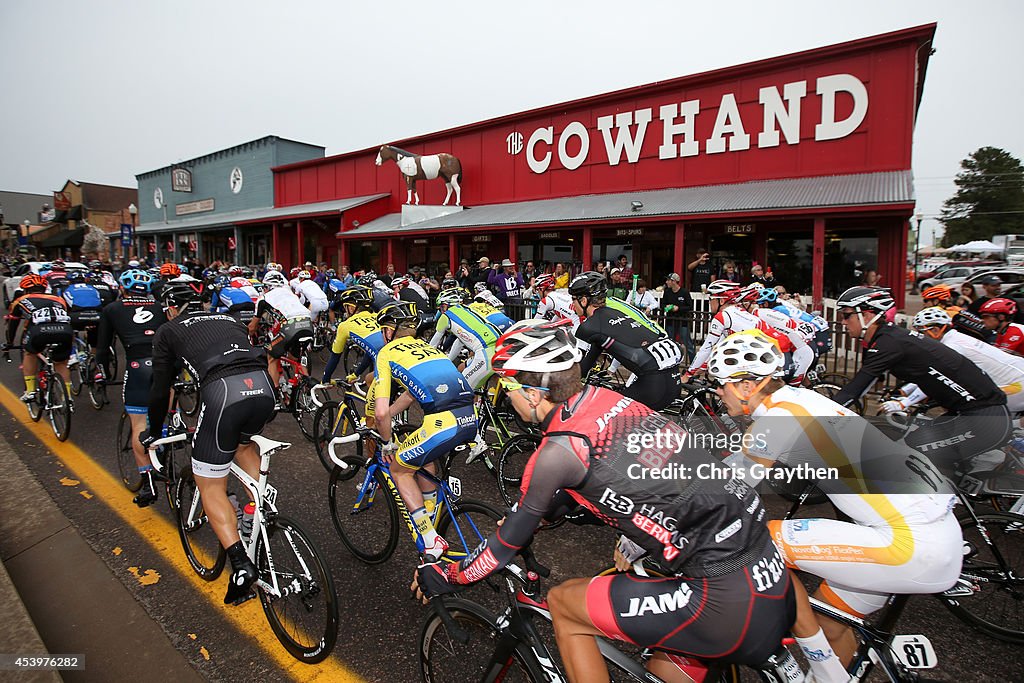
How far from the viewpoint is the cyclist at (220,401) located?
357 centimetres

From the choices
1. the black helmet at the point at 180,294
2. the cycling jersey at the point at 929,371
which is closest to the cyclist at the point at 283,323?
the black helmet at the point at 180,294

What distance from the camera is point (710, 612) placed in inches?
73.5

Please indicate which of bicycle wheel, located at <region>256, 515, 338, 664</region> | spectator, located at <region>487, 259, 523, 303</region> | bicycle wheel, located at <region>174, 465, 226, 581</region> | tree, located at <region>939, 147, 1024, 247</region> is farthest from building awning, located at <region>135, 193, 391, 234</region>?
tree, located at <region>939, 147, 1024, 247</region>

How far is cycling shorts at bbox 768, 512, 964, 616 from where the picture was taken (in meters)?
2.29

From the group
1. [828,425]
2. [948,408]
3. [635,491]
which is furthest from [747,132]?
[635,491]

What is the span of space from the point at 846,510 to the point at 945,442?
2.39 metres

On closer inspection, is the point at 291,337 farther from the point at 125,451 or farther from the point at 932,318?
the point at 932,318

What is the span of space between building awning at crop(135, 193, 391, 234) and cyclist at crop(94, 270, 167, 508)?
20328 mm

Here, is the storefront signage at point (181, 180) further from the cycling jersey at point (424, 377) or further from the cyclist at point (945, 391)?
the cyclist at point (945, 391)

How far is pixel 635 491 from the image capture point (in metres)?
1.95

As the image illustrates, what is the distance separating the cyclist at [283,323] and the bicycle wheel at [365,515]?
3349 millimetres

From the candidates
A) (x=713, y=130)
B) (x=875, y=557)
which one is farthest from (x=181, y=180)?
(x=875, y=557)

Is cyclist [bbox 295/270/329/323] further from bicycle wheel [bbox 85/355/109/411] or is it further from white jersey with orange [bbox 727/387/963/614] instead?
white jersey with orange [bbox 727/387/963/614]

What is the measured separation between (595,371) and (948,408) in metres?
3.79
